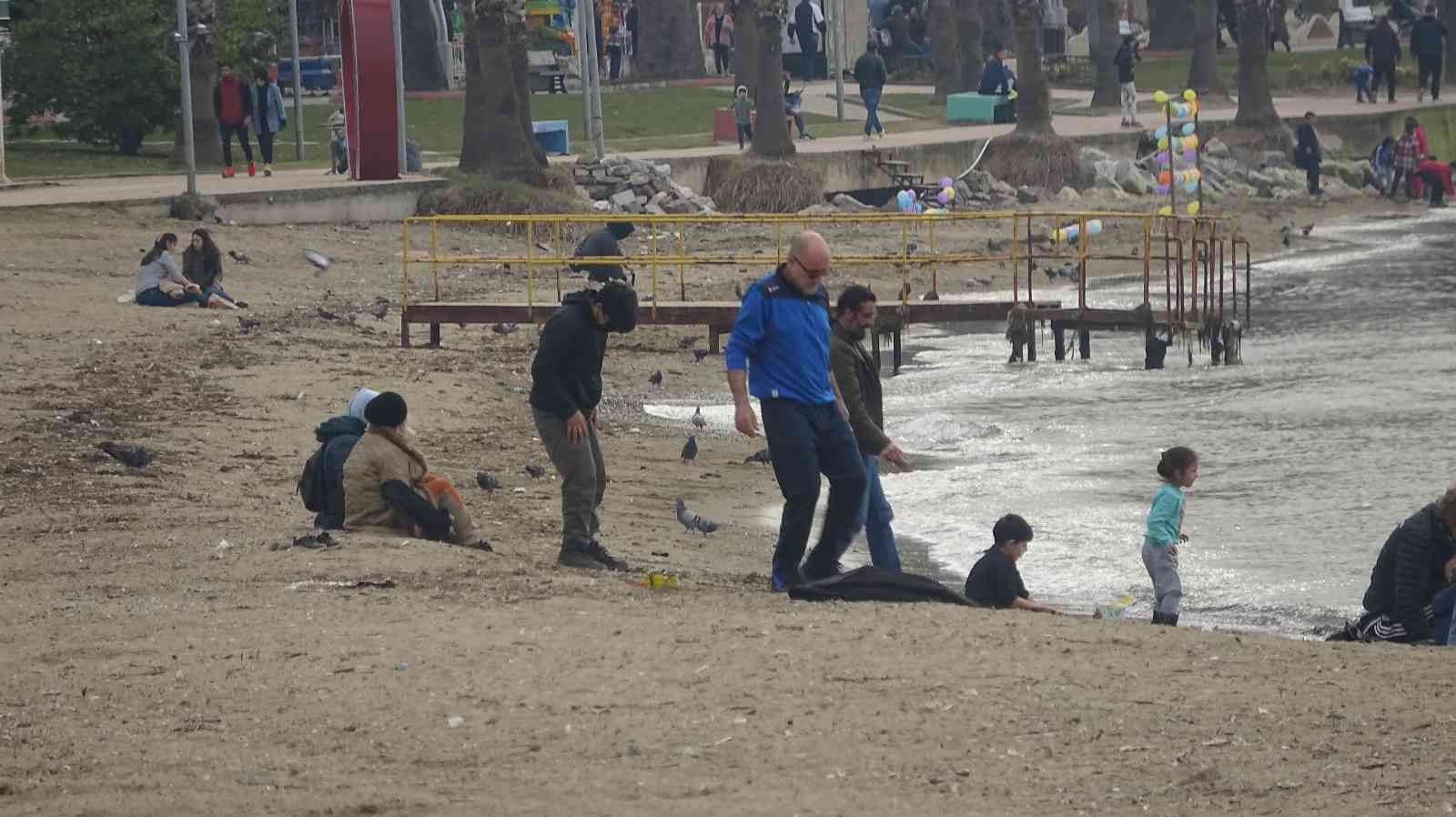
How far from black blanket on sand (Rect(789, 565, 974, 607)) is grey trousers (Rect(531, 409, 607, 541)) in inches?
51.2

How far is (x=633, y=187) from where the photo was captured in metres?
32.1

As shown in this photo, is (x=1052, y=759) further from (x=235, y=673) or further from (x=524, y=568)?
(x=524, y=568)

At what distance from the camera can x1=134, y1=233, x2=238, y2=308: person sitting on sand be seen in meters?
20.5

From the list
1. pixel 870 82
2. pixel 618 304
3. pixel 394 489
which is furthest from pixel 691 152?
pixel 618 304

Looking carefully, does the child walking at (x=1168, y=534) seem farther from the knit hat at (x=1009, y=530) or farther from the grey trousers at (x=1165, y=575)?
the knit hat at (x=1009, y=530)

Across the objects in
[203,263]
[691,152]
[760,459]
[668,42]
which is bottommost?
[760,459]

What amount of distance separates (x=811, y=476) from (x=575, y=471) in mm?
1346

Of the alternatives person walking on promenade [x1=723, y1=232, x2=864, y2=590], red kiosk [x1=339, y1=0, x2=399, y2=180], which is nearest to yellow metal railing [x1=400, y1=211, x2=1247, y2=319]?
red kiosk [x1=339, y1=0, x2=399, y2=180]

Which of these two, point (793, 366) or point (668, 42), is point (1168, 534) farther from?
point (668, 42)

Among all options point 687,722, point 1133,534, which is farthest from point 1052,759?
point 1133,534

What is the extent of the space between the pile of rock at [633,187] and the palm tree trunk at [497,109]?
3.67ft

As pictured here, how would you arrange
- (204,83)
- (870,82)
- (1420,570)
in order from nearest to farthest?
(1420,570) → (204,83) → (870,82)

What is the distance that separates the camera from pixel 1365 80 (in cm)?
4653

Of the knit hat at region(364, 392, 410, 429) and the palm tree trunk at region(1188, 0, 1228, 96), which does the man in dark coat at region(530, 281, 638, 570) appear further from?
the palm tree trunk at region(1188, 0, 1228, 96)
